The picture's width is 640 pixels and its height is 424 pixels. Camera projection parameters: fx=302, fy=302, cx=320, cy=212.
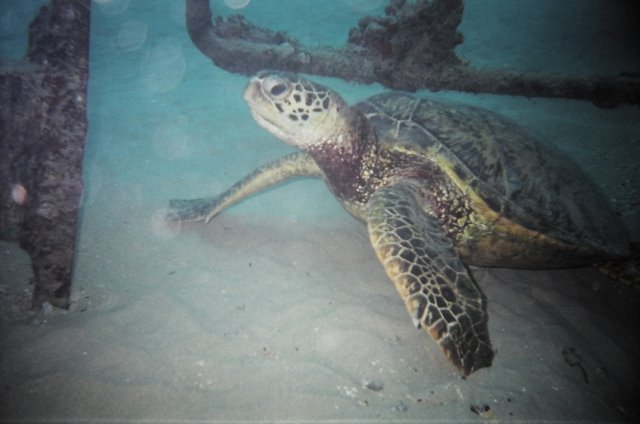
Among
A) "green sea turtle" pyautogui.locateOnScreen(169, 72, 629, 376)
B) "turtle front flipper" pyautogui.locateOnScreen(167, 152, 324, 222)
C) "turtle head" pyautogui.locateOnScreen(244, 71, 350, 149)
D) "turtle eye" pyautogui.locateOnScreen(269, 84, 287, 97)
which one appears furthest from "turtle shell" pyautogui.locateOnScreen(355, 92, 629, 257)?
"turtle eye" pyautogui.locateOnScreen(269, 84, 287, 97)

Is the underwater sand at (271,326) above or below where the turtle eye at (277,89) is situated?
below

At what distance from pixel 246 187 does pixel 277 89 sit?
1.51 metres

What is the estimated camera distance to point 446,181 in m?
3.08

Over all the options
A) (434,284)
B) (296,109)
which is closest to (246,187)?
(296,109)

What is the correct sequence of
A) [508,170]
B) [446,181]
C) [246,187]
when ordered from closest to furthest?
[508,170], [446,181], [246,187]

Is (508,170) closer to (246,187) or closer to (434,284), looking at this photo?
(434,284)

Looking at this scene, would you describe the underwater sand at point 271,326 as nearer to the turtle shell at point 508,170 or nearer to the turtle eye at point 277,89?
the turtle shell at point 508,170

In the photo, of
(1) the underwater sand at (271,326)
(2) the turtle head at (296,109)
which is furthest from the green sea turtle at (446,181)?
(1) the underwater sand at (271,326)

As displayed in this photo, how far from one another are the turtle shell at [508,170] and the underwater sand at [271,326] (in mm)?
766

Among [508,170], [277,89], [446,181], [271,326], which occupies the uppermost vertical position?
[277,89]

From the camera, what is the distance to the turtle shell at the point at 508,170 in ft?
9.33

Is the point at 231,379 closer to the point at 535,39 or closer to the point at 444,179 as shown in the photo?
the point at 444,179

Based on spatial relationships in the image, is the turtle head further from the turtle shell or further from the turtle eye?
the turtle shell

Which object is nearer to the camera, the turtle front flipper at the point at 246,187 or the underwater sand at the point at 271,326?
the underwater sand at the point at 271,326
